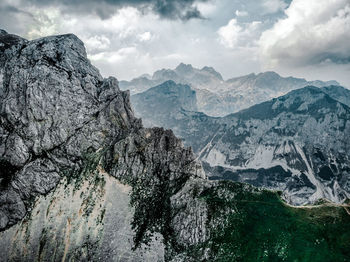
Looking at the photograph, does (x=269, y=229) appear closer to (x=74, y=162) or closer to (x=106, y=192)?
(x=106, y=192)

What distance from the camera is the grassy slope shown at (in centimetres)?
5788

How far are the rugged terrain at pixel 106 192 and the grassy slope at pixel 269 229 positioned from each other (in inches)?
10.1

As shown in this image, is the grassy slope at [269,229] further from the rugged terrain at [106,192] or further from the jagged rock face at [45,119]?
the jagged rock face at [45,119]

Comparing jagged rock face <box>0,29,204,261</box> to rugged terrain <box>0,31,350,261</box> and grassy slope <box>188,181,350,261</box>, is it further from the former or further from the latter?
grassy slope <box>188,181,350,261</box>

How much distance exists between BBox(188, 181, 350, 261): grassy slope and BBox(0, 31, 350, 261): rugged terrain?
0.84ft

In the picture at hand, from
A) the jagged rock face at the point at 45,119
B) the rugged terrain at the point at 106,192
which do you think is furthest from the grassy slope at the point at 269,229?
the jagged rock face at the point at 45,119

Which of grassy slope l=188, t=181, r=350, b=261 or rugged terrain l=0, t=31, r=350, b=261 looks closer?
grassy slope l=188, t=181, r=350, b=261

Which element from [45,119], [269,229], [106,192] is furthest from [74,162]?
[269,229]

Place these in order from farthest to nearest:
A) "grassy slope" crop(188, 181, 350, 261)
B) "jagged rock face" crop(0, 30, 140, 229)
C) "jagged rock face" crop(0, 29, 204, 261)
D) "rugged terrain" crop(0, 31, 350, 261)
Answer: "jagged rock face" crop(0, 30, 140, 229) → "jagged rock face" crop(0, 29, 204, 261) → "rugged terrain" crop(0, 31, 350, 261) → "grassy slope" crop(188, 181, 350, 261)

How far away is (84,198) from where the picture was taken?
75562mm

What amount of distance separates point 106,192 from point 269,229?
49.6 meters

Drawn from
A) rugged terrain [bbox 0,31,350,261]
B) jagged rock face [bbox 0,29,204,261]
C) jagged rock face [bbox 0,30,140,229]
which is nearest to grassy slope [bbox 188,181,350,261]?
rugged terrain [bbox 0,31,350,261]

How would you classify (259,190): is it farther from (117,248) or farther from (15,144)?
(15,144)

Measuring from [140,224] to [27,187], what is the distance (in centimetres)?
4124
